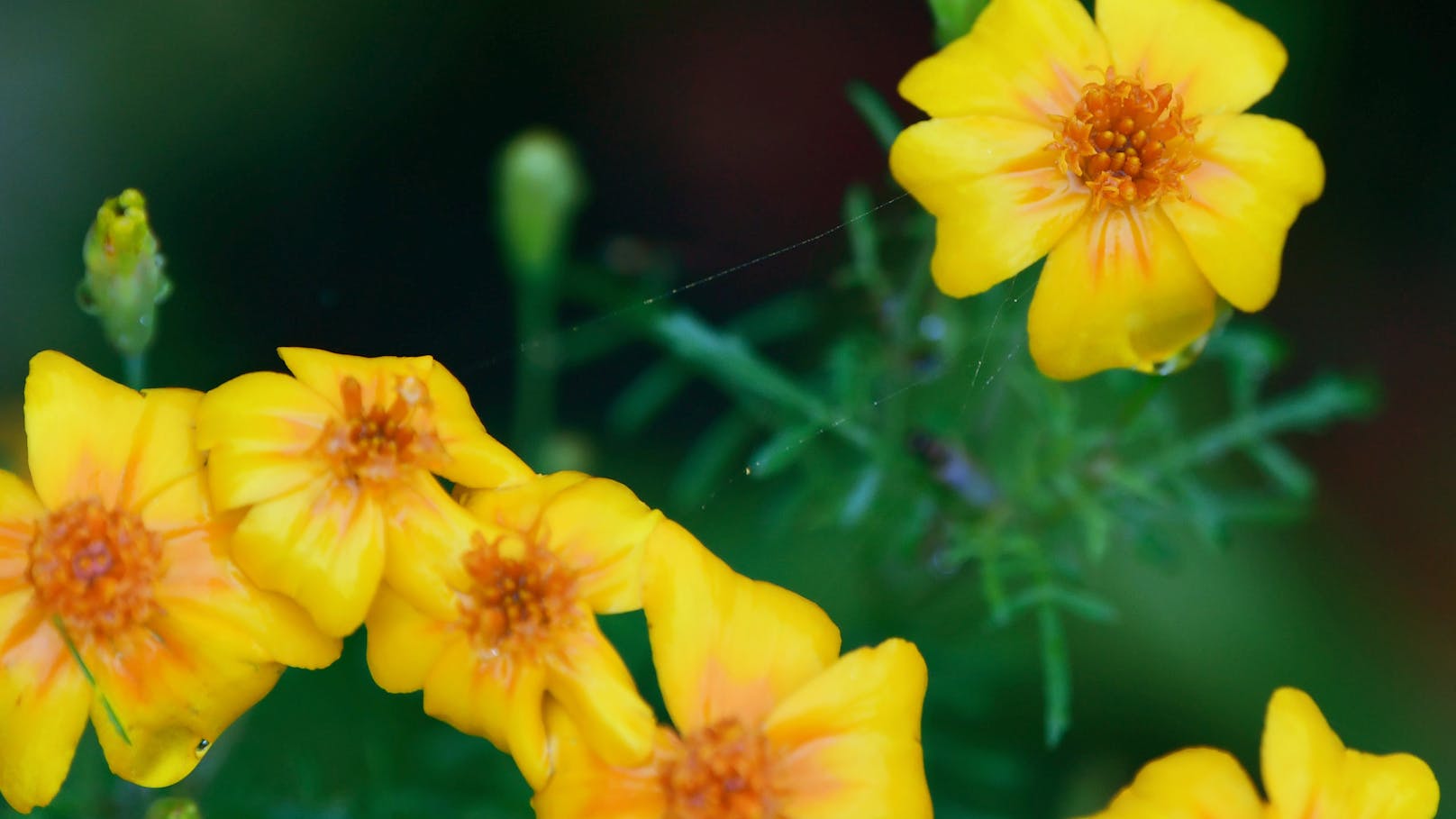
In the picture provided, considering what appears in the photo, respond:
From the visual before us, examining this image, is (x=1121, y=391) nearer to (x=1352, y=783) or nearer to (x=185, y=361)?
(x=1352, y=783)

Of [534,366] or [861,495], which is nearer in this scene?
[861,495]

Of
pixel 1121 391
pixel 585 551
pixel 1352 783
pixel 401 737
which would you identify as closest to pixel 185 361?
pixel 401 737

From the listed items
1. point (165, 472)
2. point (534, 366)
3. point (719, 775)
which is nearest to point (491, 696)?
point (719, 775)

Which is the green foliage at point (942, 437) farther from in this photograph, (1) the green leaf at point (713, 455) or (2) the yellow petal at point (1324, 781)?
(2) the yellow petal at point (1324, 781)

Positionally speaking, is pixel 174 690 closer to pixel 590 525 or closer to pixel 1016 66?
pixel 590 525

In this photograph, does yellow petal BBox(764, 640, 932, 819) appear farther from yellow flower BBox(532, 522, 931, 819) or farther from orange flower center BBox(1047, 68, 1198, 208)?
orange flower center BBox(1047, 68, 1198, 208)

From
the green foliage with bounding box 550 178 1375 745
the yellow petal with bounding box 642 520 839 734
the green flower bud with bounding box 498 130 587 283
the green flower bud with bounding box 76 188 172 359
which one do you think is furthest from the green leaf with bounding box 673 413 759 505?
the green flower bud with bounding box 76 188 172 359
